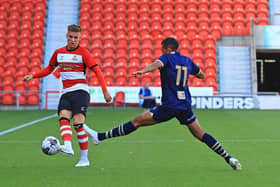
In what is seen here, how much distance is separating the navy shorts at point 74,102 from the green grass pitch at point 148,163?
2.55ft

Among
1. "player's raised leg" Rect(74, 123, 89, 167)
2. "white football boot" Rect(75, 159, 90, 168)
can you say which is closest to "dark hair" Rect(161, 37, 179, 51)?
"player's raised leg" Rect(74, 123, 89, 167)

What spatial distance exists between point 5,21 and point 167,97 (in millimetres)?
18961

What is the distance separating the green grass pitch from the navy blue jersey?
2.84ft

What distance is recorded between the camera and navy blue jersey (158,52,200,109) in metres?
4.38

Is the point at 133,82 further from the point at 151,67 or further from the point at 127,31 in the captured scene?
the point at 151,67

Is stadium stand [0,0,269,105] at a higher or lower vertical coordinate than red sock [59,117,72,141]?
higher

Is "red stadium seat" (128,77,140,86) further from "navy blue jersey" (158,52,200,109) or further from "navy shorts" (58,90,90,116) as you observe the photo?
"navy blue jersey" (158,52,200,109)

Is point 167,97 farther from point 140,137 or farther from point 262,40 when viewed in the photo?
point 262,40

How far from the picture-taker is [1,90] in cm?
1756

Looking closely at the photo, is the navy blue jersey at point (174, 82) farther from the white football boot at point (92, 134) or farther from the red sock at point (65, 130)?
the red sock at point (65, 130)

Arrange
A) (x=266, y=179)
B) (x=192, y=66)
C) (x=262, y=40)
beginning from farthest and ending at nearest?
(x=262, y=40) → (x=192, y=66) → (x=266, y=179)

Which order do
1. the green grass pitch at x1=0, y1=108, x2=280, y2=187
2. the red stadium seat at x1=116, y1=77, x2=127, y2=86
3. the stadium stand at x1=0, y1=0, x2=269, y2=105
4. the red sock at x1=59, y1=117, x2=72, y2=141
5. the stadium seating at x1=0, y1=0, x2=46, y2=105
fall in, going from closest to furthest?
the green grass pitch at x1=0, y1=108, x2=280, y2=187 → the red sock at x1=59, y1=117, x2=72, y2=141 → the stadium seating at x1=0, y1=0, x2=46, y2=105 → the red stadium seat at x1=116, y1=77, x2=127, y2=86 → the stadium stand at x1=0, y1=0, x2=269, y2=105

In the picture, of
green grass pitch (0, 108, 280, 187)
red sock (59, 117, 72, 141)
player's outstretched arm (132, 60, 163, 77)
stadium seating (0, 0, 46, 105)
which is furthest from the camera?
stadium seating (0, 0, 46, 105)

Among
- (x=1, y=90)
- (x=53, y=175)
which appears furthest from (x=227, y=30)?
(x=53, y=175)
